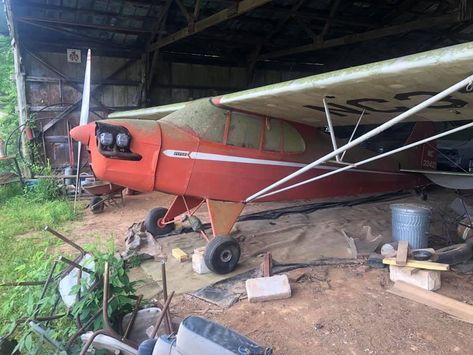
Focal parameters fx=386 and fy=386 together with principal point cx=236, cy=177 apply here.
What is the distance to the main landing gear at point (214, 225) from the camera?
4438 mm

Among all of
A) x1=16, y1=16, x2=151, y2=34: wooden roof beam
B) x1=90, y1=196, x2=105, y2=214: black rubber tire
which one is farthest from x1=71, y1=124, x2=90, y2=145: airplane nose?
x1=16, y1=16, x2=151, y2=34: wooden roof beam

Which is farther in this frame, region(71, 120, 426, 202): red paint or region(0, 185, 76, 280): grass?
region(0, 185, 76, 280): grass

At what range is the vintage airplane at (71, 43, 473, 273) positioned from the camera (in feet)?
11.9

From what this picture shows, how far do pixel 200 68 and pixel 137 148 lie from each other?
9.25m

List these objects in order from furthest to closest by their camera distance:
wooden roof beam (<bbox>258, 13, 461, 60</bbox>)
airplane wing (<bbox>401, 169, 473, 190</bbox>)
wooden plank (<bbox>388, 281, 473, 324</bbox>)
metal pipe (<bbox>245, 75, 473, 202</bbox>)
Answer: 1. wooden roof beam (<bbox>258, 13, 461, 60</bbox>)
2. airplane wing (<bbox>401, 169, 473, 190</bbox>)
3. wooden plank (<bbox>388, 281, 473, 324</bbox>)
4. metal pipe (<bbox>245, 75, 473, 202</bbox>)

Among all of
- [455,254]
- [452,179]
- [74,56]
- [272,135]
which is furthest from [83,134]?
[74,56]

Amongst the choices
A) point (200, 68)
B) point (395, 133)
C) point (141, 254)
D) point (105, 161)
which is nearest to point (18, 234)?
point (141, 254)

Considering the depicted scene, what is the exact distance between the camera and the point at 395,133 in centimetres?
1310

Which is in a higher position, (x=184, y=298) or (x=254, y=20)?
(x=254, y=20)

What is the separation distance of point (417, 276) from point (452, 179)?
10.9 feet

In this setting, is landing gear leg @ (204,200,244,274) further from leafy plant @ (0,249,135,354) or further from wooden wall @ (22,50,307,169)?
wooden wall @ (22,50,307,169)

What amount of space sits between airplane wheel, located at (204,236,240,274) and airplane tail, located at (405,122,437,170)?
4.52m

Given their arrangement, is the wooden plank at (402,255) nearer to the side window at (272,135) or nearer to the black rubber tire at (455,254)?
the black rubber tire at (455,254)

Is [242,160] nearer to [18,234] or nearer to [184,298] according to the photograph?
[184,298]
